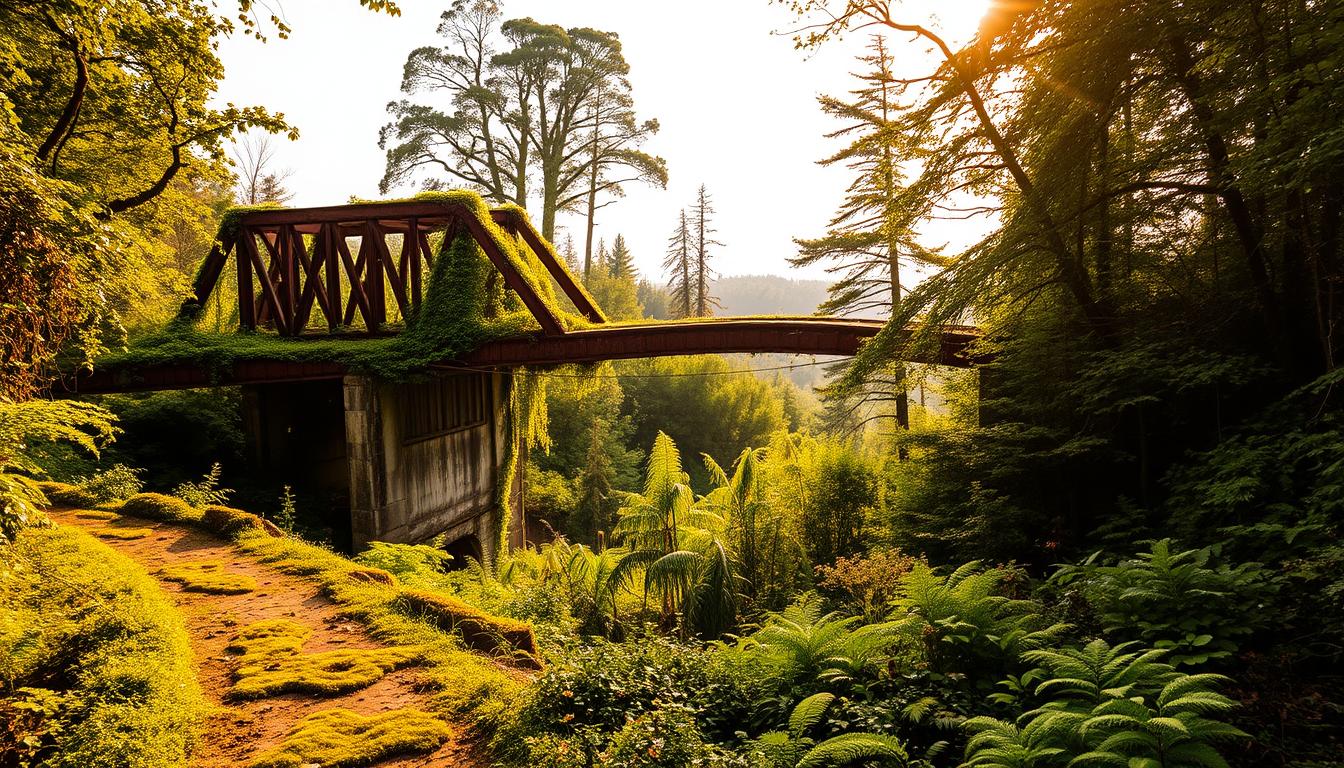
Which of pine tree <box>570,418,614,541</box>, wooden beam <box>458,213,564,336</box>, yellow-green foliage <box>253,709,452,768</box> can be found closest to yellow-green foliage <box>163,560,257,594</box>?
yellow-green foliage <box>253,709,452,768</box>

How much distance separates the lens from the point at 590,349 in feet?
41.8

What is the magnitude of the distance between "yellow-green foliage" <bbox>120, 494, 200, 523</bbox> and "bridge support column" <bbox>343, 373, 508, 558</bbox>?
3.56 meters

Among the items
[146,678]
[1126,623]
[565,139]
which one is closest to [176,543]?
[146,678]

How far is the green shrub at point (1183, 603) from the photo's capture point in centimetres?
412

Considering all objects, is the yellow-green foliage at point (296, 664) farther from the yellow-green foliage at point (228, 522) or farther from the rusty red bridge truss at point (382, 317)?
the rusty red bridge truss at point (382, 317)

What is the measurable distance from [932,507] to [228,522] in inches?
388

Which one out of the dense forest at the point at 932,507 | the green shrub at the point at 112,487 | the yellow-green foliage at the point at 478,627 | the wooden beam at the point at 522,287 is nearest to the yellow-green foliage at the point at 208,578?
the dense forest at the point at 932,507

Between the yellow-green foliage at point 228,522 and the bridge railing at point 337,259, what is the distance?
19.6ft

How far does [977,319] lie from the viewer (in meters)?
8.86

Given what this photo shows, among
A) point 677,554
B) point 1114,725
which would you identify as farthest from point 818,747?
point 677,554

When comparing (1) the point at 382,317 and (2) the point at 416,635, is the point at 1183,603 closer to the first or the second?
(2) the point at 416,635

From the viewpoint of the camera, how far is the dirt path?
143 inches

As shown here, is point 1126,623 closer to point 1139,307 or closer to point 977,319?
point 1139,307

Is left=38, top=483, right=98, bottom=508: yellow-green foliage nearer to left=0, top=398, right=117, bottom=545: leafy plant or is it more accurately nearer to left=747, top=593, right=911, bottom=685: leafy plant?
left=0, top=398, right=117, bottom=545: leafy plant
